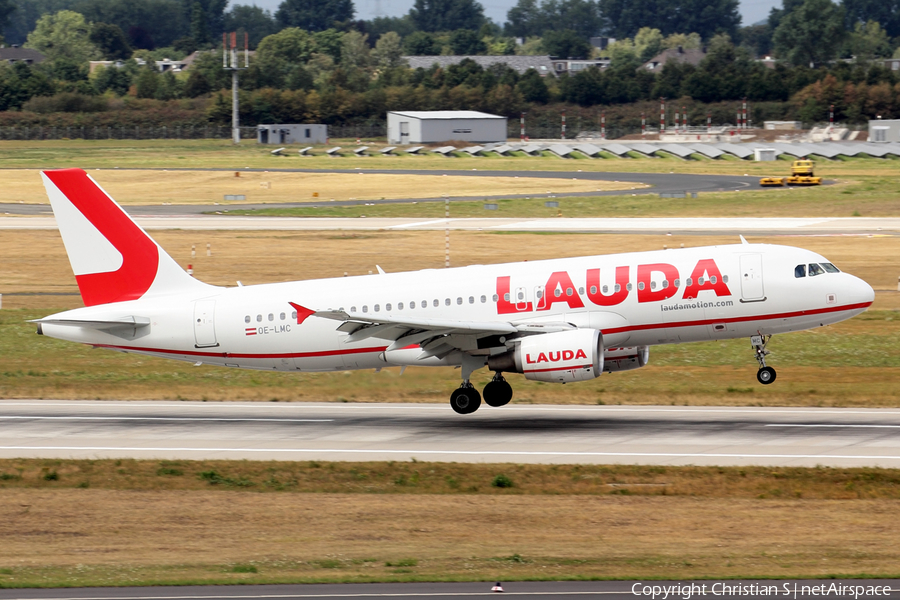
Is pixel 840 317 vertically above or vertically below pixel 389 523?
above

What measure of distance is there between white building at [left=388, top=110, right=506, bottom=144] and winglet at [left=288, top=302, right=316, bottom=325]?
128 metres

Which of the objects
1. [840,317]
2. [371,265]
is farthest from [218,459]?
[371,265]

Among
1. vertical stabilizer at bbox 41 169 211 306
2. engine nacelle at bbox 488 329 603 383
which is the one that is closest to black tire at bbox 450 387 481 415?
engine nacelle at bbox 488 329 603 383

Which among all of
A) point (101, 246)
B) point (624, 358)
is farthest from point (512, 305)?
point (101, 246)

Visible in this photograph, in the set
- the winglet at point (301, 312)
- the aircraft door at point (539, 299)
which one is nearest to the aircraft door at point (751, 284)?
the aircraft door at point (539, 299)

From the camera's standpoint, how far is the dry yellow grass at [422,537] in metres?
19.4

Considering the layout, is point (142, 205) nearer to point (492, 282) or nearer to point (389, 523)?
point (492, 282)

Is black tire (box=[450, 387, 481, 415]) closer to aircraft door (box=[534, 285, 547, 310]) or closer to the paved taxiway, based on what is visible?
aircraft door (box=[534, 285, 547, 310])

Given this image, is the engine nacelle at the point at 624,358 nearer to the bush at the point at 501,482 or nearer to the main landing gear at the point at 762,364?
the main landing gear at the point at 762,364

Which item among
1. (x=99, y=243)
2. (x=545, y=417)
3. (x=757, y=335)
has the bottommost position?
(x=545, y=417)

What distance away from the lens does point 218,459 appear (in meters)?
29.6

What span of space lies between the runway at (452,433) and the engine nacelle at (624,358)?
1.53 metres

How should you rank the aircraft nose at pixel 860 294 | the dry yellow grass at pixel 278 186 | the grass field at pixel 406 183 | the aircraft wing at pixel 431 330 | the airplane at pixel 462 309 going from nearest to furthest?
1. the aircraft wing at pixel 431 330
2. the airplane at pixel 462 309
3. the aircraft nose at pixel 860 294
4. the grass field at pixel 406 183
5. the dry yellow grass at pixel 278 186

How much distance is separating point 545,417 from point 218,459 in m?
10.4
